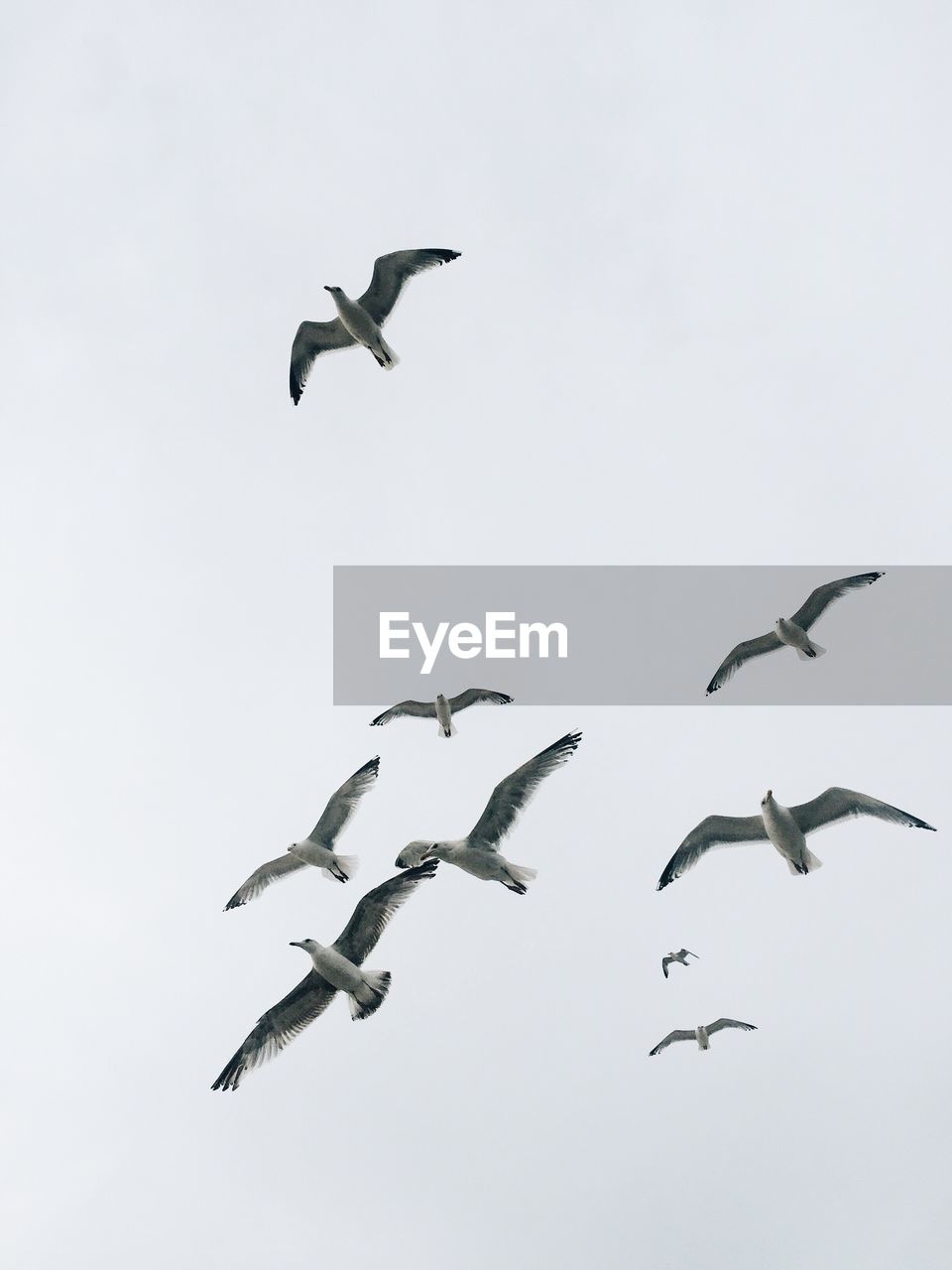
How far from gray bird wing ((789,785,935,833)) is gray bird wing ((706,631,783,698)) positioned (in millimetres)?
2957

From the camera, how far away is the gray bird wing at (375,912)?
18.3 meters

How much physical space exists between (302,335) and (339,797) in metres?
7.27

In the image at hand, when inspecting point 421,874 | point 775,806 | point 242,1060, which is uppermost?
point 775,806

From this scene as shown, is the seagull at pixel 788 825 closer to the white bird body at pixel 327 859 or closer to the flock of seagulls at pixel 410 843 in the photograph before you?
the flock of seagulls at pixel 410 843

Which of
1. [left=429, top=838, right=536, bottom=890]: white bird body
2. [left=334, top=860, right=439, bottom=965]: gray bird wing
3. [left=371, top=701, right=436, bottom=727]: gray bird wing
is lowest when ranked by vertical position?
[left=334, top=860, right=439, bottom=965]: gray bird wing

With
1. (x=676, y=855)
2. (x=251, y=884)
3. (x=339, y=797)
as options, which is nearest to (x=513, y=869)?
(x=676, y=855)

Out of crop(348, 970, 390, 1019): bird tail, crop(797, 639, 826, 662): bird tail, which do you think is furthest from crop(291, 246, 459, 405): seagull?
crop(348, 970, 390, 1019): bird tail

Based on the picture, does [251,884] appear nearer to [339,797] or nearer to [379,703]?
[339,797]

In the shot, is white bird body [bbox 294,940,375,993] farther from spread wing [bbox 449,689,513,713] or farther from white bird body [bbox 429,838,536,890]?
spread wing [bbox 449,689,513,713]

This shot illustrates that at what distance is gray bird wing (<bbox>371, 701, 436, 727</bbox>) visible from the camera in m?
24.0

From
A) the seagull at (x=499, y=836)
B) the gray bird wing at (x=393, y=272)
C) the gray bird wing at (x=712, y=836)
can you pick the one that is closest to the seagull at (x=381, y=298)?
the gray bird wing at (x=393, y=272)

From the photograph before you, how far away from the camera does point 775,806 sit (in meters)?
19.8

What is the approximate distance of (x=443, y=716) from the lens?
77.0 ft

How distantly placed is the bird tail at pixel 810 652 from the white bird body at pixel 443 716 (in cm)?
563
